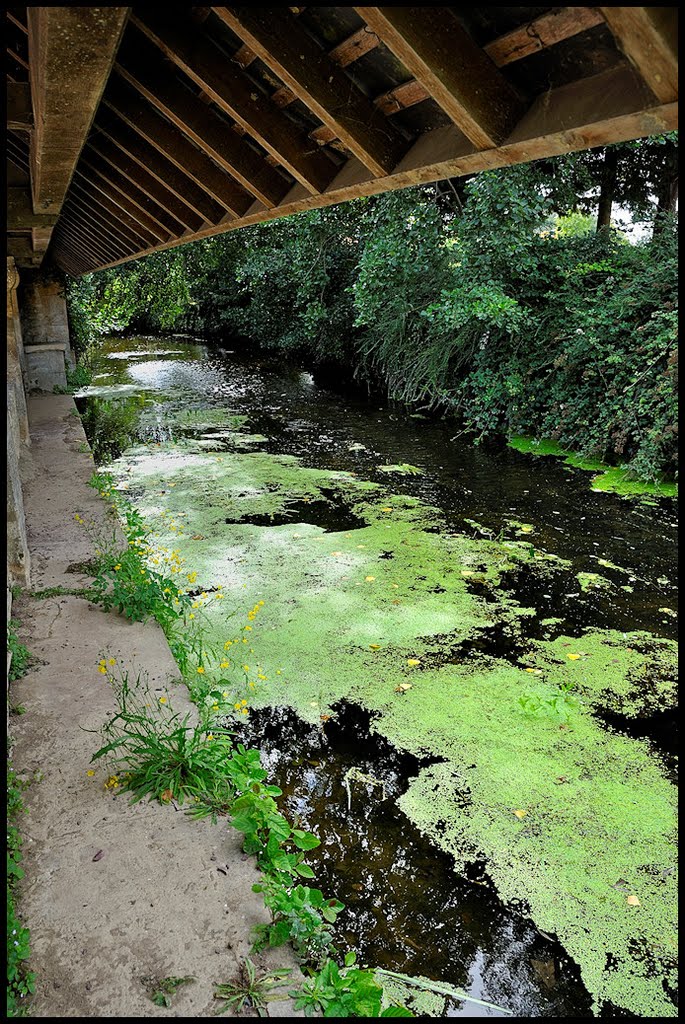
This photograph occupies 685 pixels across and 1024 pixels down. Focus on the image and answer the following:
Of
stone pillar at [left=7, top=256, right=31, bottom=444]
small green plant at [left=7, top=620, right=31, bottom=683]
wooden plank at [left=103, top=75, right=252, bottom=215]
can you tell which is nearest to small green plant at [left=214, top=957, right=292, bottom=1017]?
small green plant at [left=7, top=620, right=31, bottom=683]

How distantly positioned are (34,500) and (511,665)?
433cm

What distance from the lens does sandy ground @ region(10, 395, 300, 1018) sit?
1989 mm

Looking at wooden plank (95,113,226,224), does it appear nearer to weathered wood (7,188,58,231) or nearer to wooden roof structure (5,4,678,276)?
wooden roof structure (5,4,678,276)

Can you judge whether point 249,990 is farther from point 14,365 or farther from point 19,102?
point 14,365

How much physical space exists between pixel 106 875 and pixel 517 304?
8652 millimetres

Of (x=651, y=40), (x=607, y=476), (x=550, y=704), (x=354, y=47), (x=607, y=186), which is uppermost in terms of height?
(x=607, y=186)

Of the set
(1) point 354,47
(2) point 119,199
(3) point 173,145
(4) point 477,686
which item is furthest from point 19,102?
(4) point 477,686

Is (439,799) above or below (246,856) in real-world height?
below

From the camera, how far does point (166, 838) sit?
99.0 inches

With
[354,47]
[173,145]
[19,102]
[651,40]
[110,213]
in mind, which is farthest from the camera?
[110,213]

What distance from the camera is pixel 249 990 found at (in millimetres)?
1945

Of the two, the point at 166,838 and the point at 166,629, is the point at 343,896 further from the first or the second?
the point at 166,629

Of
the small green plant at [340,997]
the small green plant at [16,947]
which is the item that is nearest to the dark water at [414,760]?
the small green plant at [340,997]

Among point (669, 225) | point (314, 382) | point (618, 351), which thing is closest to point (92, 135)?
point (618, 351)
